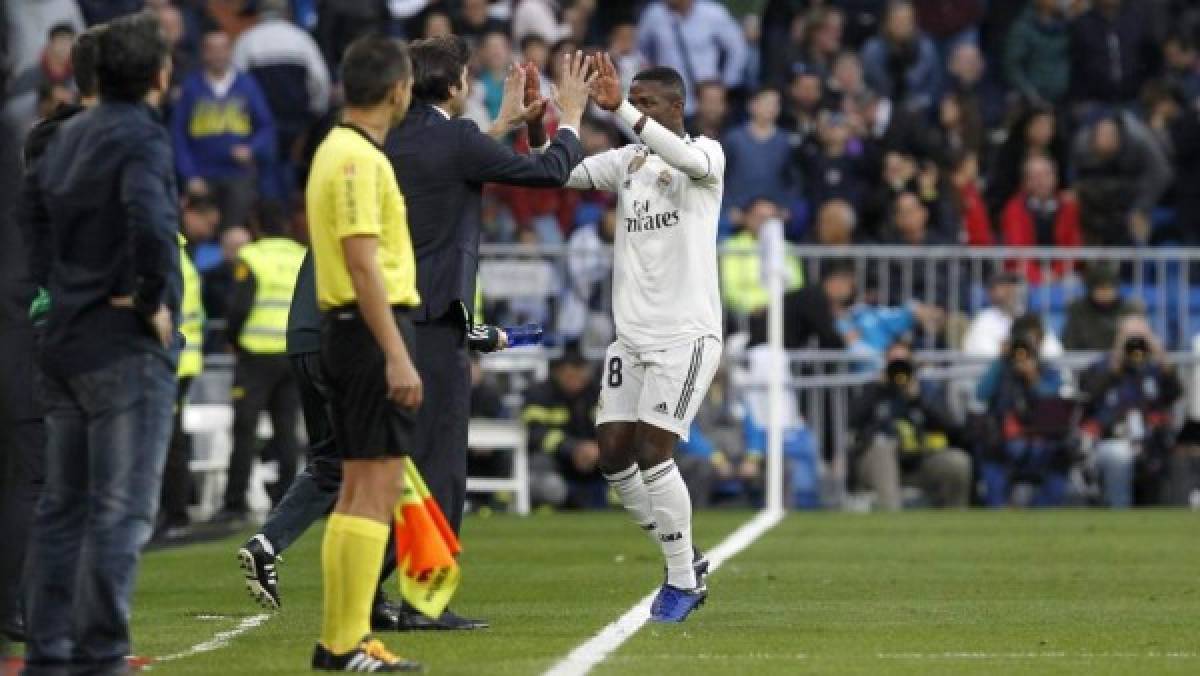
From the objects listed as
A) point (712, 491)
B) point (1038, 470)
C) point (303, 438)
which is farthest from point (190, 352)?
point (1038, 470)

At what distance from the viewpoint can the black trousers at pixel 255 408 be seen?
68.6 feet

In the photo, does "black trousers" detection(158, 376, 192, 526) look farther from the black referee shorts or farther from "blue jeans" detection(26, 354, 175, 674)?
"blue jeans" detection(26, 354, 175, 674)

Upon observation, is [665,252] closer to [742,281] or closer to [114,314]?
[114,314]

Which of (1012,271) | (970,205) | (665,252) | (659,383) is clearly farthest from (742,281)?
(659,383)

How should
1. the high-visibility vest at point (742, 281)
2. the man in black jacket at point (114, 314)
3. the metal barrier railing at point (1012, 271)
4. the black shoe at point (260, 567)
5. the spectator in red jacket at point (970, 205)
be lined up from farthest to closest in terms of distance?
1. the spectator in red jacket at point (970, 205)
2. the metal barrier railing at point (1012, 271)
3. the high-visibility vest at point (742, 281)
4. the black shoe at point (260, 567)
5. the man in black jacket at point (114, 314)

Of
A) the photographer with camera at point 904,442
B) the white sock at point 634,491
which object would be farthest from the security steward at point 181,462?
the white sock at point 634,491

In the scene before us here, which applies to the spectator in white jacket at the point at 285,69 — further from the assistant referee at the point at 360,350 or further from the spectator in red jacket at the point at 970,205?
the assistant referee at the point at 360,350

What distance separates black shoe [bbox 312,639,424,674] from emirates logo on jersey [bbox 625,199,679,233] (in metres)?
3.60

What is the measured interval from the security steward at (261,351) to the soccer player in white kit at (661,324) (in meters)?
8.53

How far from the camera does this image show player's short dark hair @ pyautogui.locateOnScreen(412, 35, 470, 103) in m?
11.3

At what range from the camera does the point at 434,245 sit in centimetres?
1121

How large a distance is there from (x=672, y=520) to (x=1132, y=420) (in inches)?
460

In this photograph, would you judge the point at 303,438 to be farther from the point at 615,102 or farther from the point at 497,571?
the point at 615,102

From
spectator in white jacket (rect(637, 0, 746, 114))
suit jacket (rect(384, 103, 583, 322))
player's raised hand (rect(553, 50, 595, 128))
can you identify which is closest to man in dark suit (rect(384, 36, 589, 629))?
suit jacket (rect(384, 103, 583, 322))
